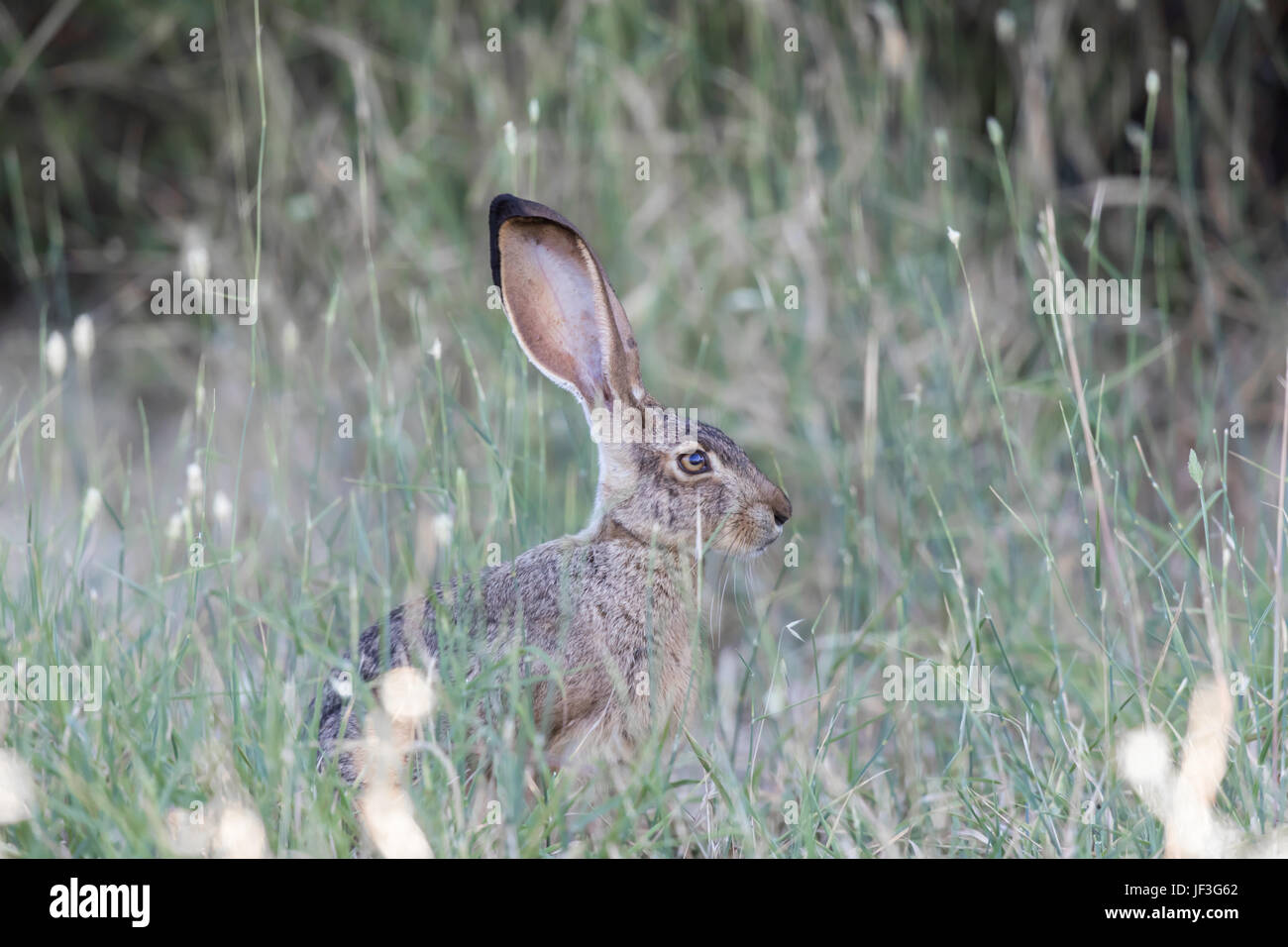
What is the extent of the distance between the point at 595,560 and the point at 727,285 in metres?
3.02

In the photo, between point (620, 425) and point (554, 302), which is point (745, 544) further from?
point (554, 302)

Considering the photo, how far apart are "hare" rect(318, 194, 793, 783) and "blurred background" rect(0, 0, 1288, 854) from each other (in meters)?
0.29

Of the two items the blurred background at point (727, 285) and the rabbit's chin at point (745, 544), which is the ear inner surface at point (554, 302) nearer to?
the blurred background at point (727, 285)

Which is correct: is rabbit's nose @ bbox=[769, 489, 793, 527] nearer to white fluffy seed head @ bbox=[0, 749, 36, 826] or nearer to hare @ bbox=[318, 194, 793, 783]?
hare @ bbox=[318, 194, 793, 783]

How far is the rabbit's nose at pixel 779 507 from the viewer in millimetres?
4082

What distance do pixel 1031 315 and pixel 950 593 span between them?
221 cm

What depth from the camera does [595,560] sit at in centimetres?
392

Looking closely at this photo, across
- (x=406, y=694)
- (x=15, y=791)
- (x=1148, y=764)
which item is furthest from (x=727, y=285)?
(x=15, y=791)

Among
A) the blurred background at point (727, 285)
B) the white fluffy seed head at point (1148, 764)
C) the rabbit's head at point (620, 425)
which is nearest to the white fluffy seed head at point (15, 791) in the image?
the blurred background at point (727, 285)

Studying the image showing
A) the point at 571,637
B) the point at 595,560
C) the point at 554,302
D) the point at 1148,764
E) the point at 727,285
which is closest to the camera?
the point at 1148,764

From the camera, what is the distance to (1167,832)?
3.04 meters
